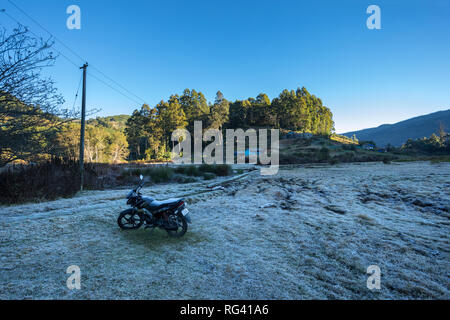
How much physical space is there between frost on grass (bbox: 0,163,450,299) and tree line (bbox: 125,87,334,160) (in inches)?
1456

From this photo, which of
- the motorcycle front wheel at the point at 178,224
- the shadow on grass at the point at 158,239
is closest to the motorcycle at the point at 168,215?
the motorcycle front wheel at the point at 178,224

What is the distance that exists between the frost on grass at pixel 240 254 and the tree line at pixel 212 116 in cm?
3699

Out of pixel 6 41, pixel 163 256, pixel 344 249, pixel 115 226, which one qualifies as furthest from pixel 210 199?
pixel 6 41

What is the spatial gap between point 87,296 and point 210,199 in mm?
5803

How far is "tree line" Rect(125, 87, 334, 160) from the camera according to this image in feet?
152

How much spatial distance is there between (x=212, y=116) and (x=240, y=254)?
53117 millimetres

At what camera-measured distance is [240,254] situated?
348cm

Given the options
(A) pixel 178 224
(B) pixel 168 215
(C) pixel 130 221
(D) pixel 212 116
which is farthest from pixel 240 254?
(D) pixel 212 116

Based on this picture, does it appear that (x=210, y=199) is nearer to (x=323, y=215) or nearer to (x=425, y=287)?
(x=323, y=215)

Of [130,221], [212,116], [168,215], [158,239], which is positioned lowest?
[158,239]

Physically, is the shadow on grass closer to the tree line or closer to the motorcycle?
the motorcycle

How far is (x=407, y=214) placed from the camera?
5375 millimetres

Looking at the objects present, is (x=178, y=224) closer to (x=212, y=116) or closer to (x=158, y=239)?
(x=158, y=239)
